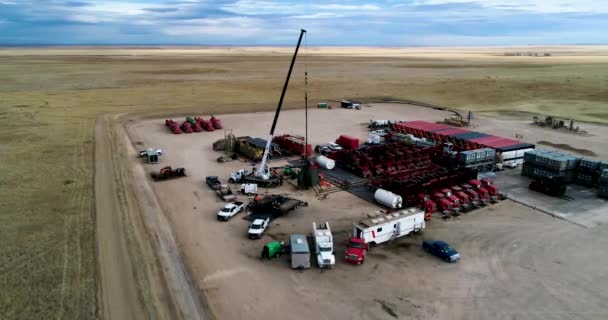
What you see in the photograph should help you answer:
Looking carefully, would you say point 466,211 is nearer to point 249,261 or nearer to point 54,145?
point 249,261

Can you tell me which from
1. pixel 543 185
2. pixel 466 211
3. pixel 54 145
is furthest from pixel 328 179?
pixel 54 145

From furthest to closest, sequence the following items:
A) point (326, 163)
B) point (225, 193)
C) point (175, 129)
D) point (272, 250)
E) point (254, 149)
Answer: point (175, 129) < point (254, 149) < point (326, 163) < point (225, 193) < point (272, 250)

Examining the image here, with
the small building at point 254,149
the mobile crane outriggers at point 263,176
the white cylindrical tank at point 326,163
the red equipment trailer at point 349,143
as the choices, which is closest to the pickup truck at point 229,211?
the mobile crane outriggers at point 263,176

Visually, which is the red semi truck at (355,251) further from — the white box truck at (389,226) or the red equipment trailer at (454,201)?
the red equipment trailer at (454,201)

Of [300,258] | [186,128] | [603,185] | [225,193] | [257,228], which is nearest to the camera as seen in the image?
[300,258]

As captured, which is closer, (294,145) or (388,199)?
(388,199)

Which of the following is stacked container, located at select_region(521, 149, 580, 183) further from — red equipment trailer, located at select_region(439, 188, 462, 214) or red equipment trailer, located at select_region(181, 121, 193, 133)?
red equipment trailer, located at select_region(181, 121, 193, 133)

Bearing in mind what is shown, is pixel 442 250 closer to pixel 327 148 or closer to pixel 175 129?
pixel 327 148

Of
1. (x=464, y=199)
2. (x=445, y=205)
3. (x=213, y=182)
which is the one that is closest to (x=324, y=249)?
(x=445, y=205)
